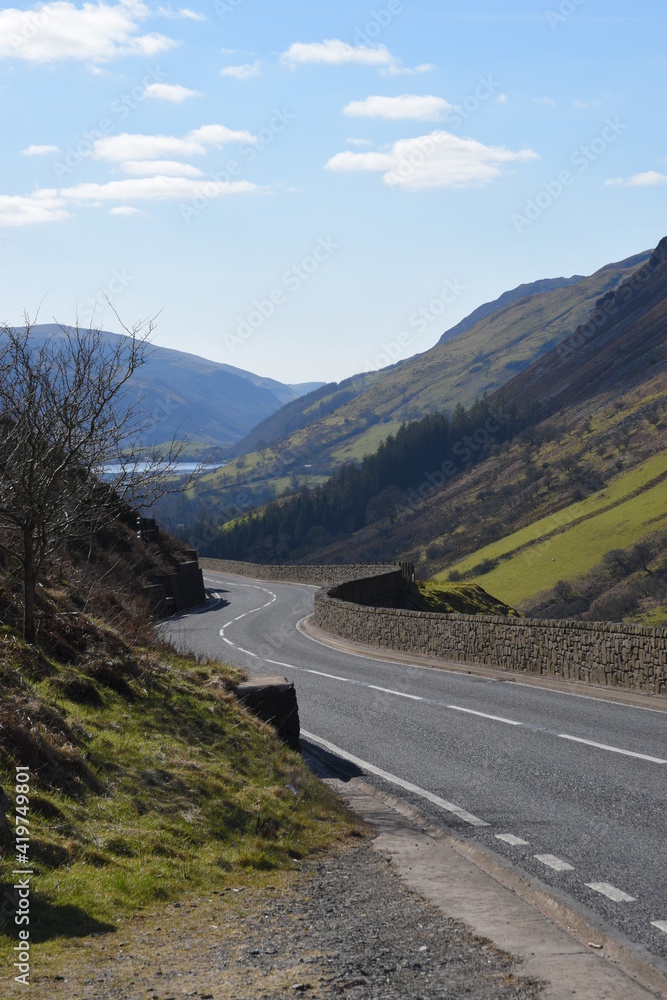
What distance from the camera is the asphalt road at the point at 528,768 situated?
266 inches

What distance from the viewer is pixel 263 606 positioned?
4681cm

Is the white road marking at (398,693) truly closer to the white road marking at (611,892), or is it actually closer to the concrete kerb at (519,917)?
the concrete kerb at (519,917)

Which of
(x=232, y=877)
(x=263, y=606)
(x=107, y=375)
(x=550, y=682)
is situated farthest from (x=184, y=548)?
(x=232, y=877)

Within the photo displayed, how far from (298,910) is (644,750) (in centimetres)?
692

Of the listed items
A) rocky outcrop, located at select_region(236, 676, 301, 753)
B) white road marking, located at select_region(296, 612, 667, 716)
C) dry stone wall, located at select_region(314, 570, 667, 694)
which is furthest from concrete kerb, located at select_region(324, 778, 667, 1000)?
dry stone wall, located at select_region(314, 570, 667, 694)

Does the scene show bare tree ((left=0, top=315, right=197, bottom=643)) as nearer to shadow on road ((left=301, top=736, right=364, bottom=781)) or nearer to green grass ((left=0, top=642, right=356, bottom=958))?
green grass ((left=0, top=642, right=356, bottom=958))

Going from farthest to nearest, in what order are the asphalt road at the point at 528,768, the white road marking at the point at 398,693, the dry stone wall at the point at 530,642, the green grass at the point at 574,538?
1. the green grass at the point at 574,538
2. the white road marking at the point at 398,693
3. the dry stone wall at the point at 530,642
4. the asphalt road at the point at 528,768

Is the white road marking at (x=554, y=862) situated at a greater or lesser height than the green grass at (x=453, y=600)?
greater

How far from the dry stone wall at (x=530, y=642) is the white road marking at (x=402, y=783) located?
6337 millimetres

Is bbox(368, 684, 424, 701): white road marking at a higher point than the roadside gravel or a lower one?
lower

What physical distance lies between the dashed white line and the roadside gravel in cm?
175

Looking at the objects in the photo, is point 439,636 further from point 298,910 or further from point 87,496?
point 298,910

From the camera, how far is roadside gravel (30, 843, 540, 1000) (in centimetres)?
443

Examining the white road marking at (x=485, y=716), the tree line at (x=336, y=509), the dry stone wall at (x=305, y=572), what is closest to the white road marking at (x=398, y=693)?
the white road marking at (x=485, y=716)
